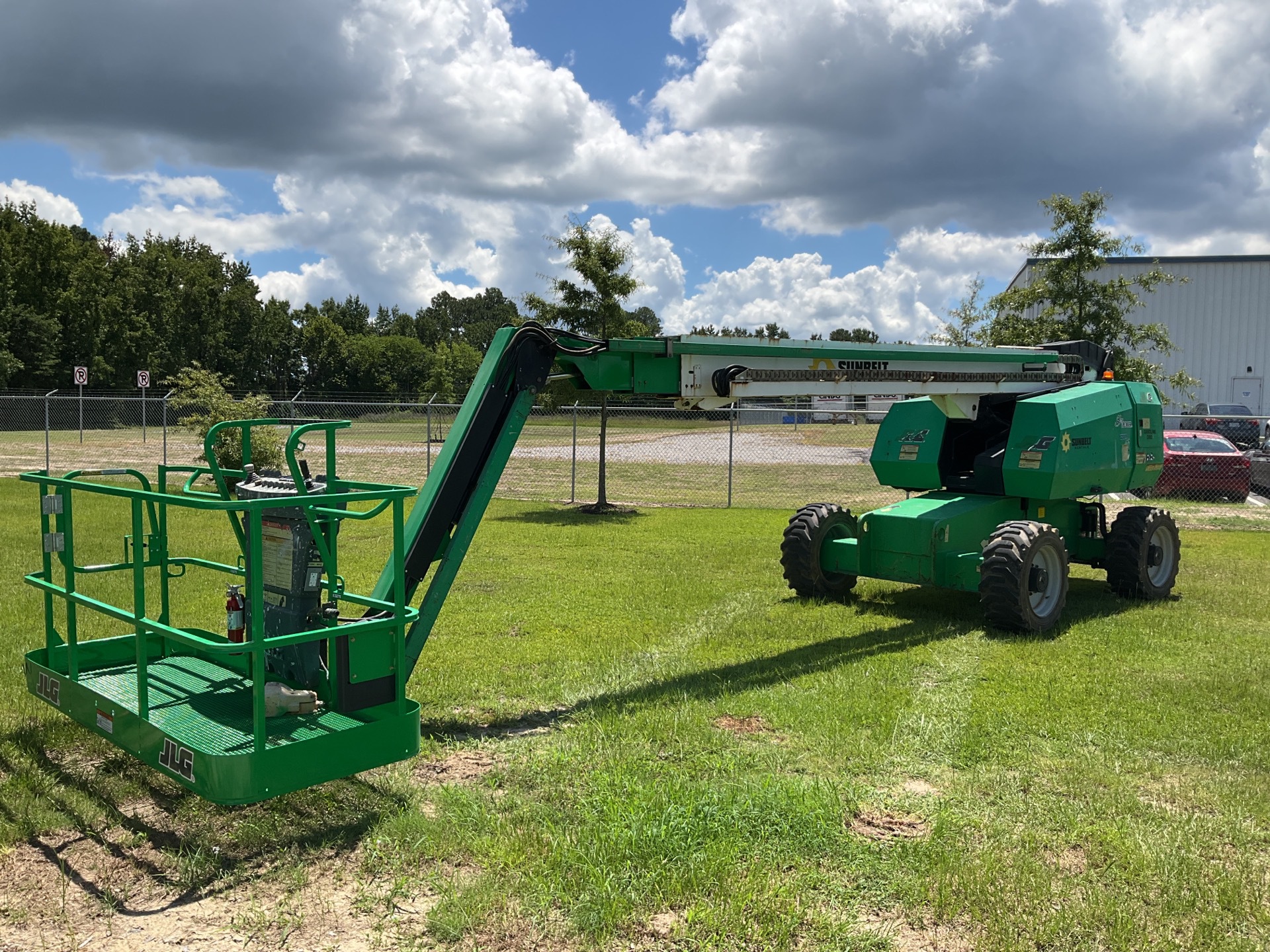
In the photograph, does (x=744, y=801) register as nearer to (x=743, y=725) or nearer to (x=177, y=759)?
(x=743, y=725)

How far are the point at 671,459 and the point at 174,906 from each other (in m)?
25.8

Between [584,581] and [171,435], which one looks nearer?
[584,581]

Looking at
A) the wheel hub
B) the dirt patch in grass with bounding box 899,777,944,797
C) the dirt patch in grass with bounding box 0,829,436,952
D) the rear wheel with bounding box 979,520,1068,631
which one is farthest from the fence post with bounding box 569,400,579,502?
the dirt patch in grass with bounding box 0,829,436,952

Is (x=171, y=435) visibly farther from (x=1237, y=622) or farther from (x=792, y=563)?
(x=1237, y=622)

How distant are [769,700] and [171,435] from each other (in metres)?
32.8

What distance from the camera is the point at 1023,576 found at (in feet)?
27.1

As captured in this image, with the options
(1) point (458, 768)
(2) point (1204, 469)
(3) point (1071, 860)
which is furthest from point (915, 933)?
(2) point (1204, 469)

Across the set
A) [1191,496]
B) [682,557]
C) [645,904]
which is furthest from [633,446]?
[645,904]

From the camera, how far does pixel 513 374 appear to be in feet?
20.1

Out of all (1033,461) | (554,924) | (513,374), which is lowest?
(554,924)

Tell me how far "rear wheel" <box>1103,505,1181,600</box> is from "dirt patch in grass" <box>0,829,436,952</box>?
26.6ft

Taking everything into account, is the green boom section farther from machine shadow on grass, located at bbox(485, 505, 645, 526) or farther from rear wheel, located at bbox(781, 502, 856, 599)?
machine shadow on grass, located at bbox(485, 505, 645, 526)

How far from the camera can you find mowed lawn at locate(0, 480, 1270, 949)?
3889mm

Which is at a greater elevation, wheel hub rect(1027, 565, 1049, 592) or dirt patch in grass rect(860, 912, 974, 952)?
wheel hub rect(1027, 565, 1049, 592)
